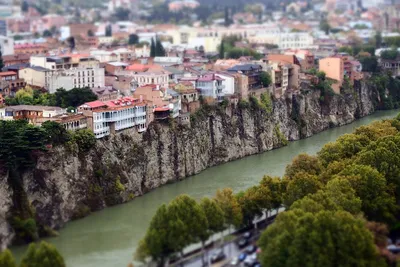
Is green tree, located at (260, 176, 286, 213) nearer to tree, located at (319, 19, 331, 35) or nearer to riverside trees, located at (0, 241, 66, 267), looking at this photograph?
riverside trees, located at (0, 241, 66, 267)

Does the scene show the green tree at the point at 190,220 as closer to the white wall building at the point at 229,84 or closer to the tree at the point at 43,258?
the tree at the point at 43,258

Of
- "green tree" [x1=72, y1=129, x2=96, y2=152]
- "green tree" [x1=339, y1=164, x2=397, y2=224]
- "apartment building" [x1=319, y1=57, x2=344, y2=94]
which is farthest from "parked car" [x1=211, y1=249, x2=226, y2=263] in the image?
"apartment building" [x1=319, y1=57, x2=344, y2=94]

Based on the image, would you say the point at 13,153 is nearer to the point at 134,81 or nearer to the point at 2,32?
the point at 134,81

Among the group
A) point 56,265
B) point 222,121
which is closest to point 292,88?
point 222,121

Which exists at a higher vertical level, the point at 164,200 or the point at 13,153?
the point at 13,153

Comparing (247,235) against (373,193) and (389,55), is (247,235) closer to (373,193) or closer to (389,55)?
(373,193)

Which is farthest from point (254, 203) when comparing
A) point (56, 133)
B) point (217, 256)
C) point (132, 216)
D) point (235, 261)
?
point (56, 133)

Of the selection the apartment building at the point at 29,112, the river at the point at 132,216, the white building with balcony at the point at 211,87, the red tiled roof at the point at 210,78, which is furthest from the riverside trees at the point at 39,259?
the red tiled roof at the point at 210,78

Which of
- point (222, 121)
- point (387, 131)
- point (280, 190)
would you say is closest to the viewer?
point (280, 190)
